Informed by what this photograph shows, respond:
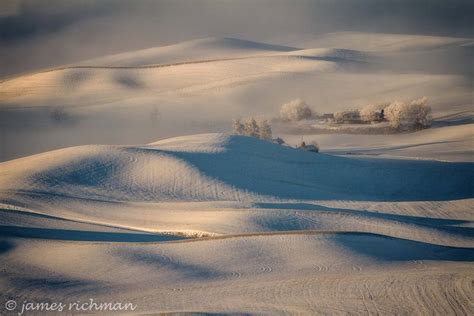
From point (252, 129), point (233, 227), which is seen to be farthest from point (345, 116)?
point (233, 227)

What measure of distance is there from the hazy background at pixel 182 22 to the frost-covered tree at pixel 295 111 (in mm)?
35286

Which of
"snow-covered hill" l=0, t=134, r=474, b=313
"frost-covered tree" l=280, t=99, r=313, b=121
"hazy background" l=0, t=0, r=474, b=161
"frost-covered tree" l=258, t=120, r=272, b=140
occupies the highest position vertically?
"hazy background" l=0, t=0, r=474, b=161

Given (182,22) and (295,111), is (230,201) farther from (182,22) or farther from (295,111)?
(182,22)

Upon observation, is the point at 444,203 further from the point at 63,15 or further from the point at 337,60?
the point at 63,15

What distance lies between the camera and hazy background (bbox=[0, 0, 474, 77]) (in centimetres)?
9125

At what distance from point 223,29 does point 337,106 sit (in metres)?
75.2

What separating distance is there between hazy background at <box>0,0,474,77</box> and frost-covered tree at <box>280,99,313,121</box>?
116 feet

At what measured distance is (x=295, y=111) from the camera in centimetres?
4791

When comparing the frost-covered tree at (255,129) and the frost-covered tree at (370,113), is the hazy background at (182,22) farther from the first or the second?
the frost-covered tree at (370,113)

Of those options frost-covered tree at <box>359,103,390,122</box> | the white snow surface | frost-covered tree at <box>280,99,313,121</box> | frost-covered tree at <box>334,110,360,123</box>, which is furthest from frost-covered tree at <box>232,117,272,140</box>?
frost-covered tree at <box>359,103,390,122</box>

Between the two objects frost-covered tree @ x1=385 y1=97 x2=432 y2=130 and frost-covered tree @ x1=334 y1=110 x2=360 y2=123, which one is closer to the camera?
frost-covered tree @ x1=385 y1=97 x2=432 y2=130

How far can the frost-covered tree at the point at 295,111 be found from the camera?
157 ft

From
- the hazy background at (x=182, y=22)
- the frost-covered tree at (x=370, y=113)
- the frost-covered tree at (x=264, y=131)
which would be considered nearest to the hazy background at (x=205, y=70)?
the hazy background at (x=182, y=22)

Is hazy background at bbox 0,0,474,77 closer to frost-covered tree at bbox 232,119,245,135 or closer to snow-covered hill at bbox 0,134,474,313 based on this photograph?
frost-covered tree at bbox 232,119,245,135
